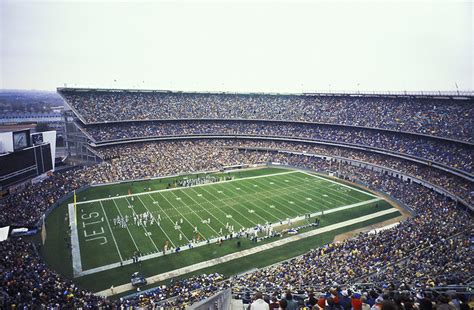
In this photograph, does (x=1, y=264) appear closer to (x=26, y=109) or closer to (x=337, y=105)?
(x=337, y=105)

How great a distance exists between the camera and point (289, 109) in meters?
63.5

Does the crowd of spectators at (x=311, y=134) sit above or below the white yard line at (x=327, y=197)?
above

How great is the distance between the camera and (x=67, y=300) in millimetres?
15492

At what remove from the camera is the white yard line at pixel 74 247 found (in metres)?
22.4

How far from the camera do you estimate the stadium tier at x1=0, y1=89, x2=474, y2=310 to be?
1720 cm

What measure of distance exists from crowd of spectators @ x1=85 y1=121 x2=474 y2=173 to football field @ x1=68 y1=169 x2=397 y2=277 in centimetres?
957

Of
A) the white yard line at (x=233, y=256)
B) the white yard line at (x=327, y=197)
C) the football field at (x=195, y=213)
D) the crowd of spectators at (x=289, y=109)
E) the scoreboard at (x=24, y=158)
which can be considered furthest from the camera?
the crowd of spectators at (x=289, y=109)

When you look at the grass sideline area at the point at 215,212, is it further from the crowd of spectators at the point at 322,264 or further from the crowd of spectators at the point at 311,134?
the crowd of spectators at the point at 311,134

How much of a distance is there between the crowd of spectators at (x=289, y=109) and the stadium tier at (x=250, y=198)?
0.28 metres

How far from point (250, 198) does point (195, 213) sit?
7.85 m

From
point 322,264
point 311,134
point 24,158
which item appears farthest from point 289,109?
point 322,264

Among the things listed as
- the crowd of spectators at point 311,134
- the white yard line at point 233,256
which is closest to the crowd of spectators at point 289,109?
the crowd of spectators at point 311,134

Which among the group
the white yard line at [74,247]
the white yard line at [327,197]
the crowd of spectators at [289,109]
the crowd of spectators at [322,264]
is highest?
the crowd of spectators at [289,109]

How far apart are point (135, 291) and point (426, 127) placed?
4246 centimetres
